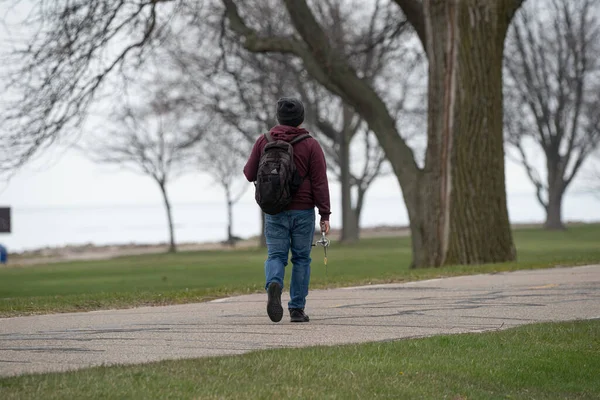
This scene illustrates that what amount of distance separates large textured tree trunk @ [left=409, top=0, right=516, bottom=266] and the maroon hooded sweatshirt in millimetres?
9359

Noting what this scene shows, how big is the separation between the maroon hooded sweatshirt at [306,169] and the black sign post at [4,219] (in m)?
10.9

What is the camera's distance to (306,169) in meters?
9.05

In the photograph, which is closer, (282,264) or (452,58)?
(282,264)

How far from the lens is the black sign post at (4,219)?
18.9 m

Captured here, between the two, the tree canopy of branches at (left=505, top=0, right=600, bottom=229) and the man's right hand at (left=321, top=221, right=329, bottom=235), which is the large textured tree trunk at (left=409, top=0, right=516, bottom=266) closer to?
the man's right hand at (left=321, top=221, right=329, bottom=235)

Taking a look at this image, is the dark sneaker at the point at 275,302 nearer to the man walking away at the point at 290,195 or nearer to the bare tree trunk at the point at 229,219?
the man walking away at the point at 290,195

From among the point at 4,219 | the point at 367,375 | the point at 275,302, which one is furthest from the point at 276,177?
the point at 4,219

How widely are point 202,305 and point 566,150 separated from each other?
40720 mm

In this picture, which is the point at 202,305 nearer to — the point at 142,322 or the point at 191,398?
the point at 142,322

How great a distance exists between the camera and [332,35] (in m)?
27.7

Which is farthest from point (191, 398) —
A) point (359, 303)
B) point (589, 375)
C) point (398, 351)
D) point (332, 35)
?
point (332, 35)

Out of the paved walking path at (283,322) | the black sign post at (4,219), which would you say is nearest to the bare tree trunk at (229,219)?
the black sign post at (4,219)

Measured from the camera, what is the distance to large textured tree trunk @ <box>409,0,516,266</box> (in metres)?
18.1

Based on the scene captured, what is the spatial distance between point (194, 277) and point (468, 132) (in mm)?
7027
